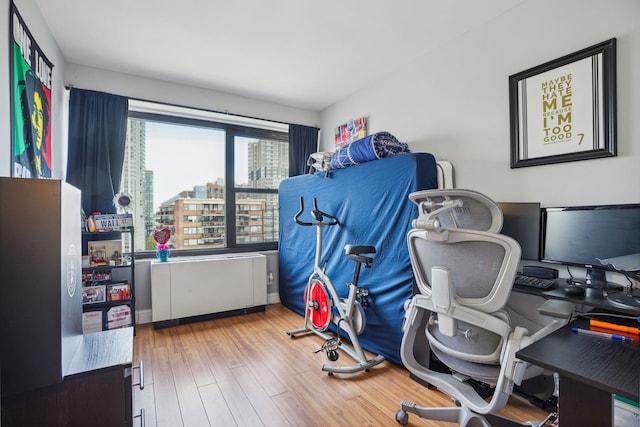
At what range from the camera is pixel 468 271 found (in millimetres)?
1318

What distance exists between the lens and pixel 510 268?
3.89 feet

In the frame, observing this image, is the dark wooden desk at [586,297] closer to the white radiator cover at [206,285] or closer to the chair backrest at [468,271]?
the chair backrest at [468,271]

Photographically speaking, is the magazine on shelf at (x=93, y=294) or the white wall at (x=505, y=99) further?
the magazine on shelf at (x=93, y=294)

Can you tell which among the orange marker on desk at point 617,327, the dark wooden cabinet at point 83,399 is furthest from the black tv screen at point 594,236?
the dark wooden cabinet at point 83,399

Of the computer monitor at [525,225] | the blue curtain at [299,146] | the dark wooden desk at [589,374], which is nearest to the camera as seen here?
the dark wooden desk at [589,374]

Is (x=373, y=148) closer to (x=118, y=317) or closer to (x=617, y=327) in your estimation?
(x=617, y=327)

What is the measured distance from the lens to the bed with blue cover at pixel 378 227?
2.20 meters

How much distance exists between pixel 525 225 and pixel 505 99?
38.0 inches

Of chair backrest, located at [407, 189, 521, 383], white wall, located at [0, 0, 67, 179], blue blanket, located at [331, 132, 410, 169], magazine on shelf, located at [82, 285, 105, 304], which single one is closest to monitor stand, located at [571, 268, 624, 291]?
chair backrest, located at [407, 189, 521, 383]

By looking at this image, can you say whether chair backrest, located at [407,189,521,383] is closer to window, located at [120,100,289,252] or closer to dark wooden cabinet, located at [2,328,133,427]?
dark wooden cabinet, located at [2,328,133,427]

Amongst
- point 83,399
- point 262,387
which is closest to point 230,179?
point 262,387

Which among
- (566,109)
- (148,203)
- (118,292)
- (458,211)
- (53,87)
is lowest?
(118,292)

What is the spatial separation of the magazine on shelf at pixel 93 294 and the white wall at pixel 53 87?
105 cm

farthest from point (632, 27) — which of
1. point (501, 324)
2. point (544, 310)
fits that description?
point (501, 324)
